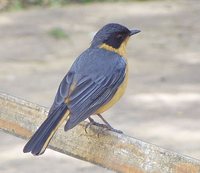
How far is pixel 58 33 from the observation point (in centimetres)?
1383

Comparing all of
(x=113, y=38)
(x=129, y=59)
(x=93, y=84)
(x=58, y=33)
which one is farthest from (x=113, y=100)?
(x=58, y=33)

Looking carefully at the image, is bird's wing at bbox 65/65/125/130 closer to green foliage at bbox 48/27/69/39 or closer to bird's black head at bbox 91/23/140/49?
bird's black head at bbox 91/23/140/49

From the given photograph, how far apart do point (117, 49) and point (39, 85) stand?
5909mm

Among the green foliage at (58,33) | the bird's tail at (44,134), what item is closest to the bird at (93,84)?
the bird's tail at (44,134)

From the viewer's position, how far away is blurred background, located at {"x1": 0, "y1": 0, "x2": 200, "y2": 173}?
9.11m

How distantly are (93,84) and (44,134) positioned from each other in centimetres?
87

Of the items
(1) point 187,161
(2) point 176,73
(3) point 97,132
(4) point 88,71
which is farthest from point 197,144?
(1) point 187,161

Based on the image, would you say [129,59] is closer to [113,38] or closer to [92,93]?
[113,38]

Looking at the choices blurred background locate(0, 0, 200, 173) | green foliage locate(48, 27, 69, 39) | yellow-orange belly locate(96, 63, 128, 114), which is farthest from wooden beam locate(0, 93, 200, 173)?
green foliage locate(48, 27, 69, 39)

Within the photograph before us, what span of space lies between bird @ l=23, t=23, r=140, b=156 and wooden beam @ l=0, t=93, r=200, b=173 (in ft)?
0.29

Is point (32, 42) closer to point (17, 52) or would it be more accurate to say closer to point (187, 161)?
point (17, 52)

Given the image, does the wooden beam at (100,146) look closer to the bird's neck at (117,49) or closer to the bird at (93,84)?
the bird at (93,84)

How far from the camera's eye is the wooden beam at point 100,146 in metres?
3.99

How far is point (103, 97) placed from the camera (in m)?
5.18
